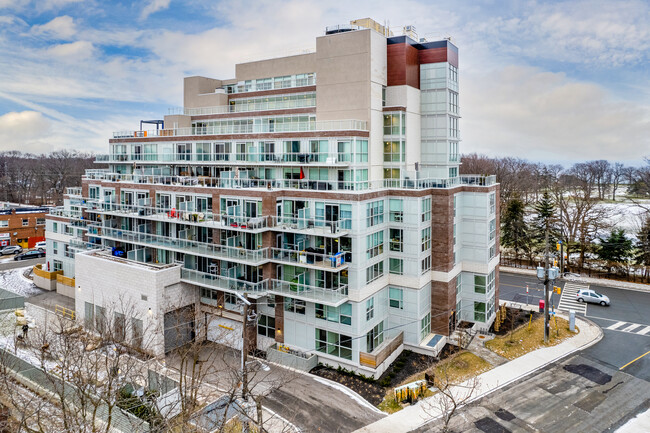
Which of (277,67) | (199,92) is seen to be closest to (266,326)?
(277,67)

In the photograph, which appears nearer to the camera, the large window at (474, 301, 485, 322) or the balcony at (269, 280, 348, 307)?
the balcony at (269, 280, 348, 307)

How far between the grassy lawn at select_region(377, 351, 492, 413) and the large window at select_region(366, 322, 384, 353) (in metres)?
3.43

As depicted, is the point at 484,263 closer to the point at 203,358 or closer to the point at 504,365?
the point at 504,365

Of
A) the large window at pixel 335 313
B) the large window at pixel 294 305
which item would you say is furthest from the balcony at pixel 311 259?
the large window at pixel 294 305

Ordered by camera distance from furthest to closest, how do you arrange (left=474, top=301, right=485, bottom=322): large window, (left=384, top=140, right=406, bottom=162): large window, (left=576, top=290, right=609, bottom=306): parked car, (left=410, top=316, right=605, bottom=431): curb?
(left=576, top=290, right=609, bottom=306): parked car
(left=474, top=301, right=485, bottom=322): large window
(left=384, top=140, right=406, bottom=162): large window
(left=410, top=316, right=605, bottom=431): curb

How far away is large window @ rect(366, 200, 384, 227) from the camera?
28969 mm

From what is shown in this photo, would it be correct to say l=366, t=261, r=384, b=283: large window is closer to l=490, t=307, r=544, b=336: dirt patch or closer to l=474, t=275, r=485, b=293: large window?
l=474, t=275, r=485, b=293: large window

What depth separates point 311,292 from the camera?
28.3 metres

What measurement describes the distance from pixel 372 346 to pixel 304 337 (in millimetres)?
4906

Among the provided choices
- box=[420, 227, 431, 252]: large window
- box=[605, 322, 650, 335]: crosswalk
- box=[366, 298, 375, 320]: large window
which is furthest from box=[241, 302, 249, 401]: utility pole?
box=[605, 322, 650, 335]: crosswalk

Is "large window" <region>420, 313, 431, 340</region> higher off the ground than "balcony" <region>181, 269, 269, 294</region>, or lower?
lower

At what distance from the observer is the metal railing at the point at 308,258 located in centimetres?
2752

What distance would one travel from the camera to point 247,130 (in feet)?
119

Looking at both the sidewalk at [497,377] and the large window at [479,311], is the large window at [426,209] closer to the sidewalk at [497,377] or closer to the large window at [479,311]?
the large window at [479,311]
